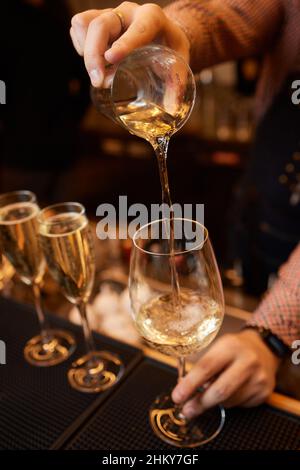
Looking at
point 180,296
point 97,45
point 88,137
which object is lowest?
point 88,137

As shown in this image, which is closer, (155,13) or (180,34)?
(155,13)

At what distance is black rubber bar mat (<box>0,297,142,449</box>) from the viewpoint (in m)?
0.84

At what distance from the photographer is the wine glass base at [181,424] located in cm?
81

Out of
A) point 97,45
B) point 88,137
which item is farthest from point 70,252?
point 88,137

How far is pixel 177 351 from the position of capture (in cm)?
82

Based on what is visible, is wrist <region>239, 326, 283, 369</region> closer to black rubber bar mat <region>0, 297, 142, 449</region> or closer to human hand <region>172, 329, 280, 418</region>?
human hand <region>172, 329, 280, 418</region>

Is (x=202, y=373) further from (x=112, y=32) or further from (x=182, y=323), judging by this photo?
(x=112, y=32)

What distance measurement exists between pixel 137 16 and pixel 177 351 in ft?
1.88

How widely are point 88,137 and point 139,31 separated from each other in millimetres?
3155

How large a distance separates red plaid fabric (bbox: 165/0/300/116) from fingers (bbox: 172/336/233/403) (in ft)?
2.24

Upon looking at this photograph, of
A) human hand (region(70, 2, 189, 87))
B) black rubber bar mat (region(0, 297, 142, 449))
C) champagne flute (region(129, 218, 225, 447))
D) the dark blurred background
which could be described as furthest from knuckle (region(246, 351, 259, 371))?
the dark blurred background

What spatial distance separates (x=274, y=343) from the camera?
97 cm

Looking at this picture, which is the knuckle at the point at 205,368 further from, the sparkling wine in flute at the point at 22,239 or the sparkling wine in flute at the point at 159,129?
the sparkling wine in flute at the point at 22,239

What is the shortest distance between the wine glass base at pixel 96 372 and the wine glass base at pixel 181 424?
0.11m
